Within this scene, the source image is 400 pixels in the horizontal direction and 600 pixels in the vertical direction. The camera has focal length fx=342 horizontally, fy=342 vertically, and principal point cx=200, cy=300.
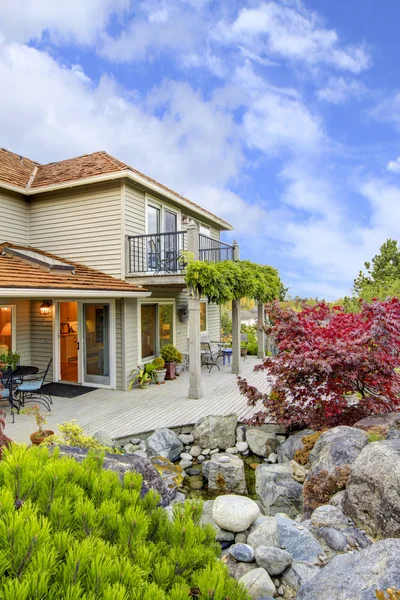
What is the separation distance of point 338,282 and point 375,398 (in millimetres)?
19755

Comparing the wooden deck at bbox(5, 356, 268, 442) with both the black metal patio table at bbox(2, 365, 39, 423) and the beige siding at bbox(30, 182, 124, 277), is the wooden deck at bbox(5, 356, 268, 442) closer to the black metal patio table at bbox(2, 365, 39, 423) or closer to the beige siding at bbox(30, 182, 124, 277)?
the black metal patio table at bbox(2, 365, 39, 423)

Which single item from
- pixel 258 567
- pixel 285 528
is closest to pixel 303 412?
→ pixel 285 528

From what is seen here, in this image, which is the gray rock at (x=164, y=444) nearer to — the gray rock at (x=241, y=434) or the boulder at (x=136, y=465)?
the gray rock at (x=241, y=434)

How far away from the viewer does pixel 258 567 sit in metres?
3.12

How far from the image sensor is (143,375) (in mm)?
9773

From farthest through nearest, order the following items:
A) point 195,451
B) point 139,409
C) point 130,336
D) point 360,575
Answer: point 130,336
point 139,409
point 195,451
point 360,575

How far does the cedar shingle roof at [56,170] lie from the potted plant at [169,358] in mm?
5005

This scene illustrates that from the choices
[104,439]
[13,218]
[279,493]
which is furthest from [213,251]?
[279,493]

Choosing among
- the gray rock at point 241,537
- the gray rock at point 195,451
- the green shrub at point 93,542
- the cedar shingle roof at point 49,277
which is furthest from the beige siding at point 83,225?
the green shrub at point 93,542

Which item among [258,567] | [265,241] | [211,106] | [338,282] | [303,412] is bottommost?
[258,567]

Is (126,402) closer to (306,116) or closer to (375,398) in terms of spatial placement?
(375,398)

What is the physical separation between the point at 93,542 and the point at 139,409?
6563mm

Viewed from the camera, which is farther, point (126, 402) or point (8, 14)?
point (8, 14)

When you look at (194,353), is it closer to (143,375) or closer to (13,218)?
(143,375)
